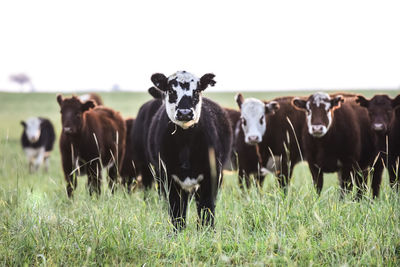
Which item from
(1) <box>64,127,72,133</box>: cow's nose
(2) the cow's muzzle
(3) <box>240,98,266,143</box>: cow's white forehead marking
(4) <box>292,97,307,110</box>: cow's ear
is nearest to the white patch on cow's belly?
(2) the cow's muzzle

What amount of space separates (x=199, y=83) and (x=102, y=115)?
4.08 m

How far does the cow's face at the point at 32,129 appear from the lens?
59.1ft

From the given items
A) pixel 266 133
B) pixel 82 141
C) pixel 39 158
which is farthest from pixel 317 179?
pixel 39 158

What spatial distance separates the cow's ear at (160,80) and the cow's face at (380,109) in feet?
11.9

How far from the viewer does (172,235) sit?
4.36 meters

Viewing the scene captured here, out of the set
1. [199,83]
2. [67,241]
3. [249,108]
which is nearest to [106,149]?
[249,108]

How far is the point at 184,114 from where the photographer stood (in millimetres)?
4988

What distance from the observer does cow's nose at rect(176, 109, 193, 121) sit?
4.99 metres

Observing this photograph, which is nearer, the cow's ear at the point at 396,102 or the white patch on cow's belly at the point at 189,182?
the white patch on cow's belly at the point at 189,182

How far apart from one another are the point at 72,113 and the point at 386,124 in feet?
17.3

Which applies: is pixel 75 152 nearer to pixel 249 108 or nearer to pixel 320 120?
pixel 249 108

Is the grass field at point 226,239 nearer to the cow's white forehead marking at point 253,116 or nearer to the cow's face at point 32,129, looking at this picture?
the cow's white forehead marking at point 253,116

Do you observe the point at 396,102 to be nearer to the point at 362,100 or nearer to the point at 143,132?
the point at 362,100

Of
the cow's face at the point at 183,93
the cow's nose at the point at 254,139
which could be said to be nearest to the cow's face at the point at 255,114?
the cow's nose at the point at 254,139
